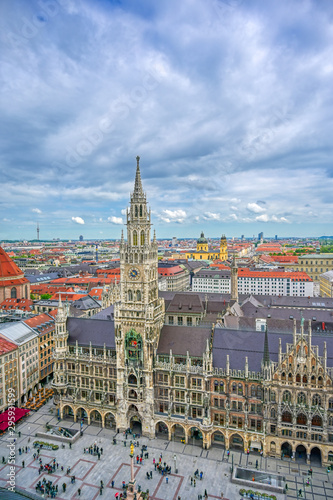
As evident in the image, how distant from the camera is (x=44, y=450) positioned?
7100 centimetres

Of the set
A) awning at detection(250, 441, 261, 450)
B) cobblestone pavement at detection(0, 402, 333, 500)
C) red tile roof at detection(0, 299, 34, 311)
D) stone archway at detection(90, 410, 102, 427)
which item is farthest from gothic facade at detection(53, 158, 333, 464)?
red tile roof at detection(0, 299, 34, 311)

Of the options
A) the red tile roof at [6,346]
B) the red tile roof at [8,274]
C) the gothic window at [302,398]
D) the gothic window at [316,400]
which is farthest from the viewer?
the red tile roof at [8,274]

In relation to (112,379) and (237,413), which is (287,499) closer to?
(237,413)

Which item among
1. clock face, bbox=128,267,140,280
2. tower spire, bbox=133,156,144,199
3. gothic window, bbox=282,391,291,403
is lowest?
gothic window, bbox=282,391,291,403

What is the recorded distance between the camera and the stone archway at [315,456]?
66.1 m

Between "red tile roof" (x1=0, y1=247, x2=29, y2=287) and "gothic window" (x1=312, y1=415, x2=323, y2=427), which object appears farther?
"red tile roof" (x1=0, y1=247, x2=29, y2=287)

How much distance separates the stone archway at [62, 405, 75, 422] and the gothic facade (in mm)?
237

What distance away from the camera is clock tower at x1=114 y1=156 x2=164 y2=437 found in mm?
74812

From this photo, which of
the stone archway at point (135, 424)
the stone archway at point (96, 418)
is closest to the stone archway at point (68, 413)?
the stone archway at point (96, 418)

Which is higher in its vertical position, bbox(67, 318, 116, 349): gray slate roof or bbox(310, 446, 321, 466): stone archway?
bbox(67, 318, 116, 349): gray slate roof

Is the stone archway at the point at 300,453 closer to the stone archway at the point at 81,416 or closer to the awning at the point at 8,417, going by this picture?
the stone archway at the point at 81,416

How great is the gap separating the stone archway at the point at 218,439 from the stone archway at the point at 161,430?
9.90 m

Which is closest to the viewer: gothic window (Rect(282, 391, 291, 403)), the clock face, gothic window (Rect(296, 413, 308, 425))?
gothic window (Rect(296, 413, 308, 425))

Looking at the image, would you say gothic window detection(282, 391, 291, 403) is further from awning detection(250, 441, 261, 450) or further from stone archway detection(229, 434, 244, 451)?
stone archway detection(229, 434, 244, 451)
